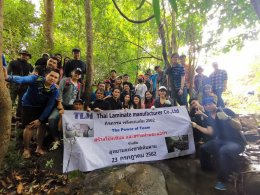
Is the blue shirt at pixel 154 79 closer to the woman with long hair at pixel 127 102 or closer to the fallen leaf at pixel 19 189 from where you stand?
the woman with long hair at pixel 127 102

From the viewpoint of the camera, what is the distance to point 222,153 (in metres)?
5.20

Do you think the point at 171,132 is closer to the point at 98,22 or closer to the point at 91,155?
the point at 91,155

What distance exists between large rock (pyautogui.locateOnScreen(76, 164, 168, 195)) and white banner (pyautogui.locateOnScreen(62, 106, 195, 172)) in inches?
13.3

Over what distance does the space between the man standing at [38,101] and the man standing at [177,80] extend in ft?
11.7

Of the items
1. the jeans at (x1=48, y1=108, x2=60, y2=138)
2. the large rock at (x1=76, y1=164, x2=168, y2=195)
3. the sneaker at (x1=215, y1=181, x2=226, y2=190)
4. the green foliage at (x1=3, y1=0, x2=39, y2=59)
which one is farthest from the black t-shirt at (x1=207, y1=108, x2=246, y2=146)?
the green foliage at (x1=3, y1=0, x2=39, y2=59)

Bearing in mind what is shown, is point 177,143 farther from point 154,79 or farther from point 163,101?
point 154,79

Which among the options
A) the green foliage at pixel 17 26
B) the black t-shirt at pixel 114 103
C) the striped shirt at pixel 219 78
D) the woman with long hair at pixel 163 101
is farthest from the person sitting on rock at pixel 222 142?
the green foliage at pixel 17 26

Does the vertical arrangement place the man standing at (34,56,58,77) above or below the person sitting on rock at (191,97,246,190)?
above

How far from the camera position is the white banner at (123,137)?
5070 millimetres

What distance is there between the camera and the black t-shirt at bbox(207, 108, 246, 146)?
5344mm

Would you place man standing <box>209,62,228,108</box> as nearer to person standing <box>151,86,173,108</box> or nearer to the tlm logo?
person standing <box>151,86,173,108</box>

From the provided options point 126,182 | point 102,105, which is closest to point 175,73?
point 102,105

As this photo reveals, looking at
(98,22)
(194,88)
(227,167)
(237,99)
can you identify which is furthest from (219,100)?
(237,99)

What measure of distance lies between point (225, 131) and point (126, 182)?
7.72ft
